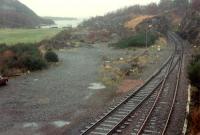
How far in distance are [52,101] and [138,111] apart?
6483 mm

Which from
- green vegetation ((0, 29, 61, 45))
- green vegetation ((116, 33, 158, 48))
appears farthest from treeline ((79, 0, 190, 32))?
green vegetation ((116, 33, 158, 48))

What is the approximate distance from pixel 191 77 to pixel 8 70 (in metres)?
19.0

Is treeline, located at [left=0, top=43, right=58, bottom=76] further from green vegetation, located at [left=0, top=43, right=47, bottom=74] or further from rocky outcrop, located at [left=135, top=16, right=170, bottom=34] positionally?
rocky outcrop, located at [left=135, top=16, right=170, bottom=34]

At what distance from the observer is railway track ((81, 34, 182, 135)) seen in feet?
56.2

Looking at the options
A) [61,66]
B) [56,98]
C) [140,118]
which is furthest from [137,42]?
[140,118]

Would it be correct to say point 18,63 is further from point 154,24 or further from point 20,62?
point 154,24

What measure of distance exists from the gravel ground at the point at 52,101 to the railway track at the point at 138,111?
957 millimetres

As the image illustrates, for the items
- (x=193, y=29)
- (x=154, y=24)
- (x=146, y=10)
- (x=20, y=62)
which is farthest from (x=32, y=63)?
(x=146, y=10)

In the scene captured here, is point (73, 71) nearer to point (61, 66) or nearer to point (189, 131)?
point (61, 66)

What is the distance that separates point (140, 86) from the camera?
28.0 m

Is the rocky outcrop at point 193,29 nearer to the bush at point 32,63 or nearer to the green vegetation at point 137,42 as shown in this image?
the green vegetation at point 137,42

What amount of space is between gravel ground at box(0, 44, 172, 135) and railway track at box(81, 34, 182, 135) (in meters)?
0.96

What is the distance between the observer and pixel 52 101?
79.8 feet

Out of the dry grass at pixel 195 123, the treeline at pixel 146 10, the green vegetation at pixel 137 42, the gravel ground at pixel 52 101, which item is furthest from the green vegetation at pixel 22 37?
the dry grass at pixel 195 123
